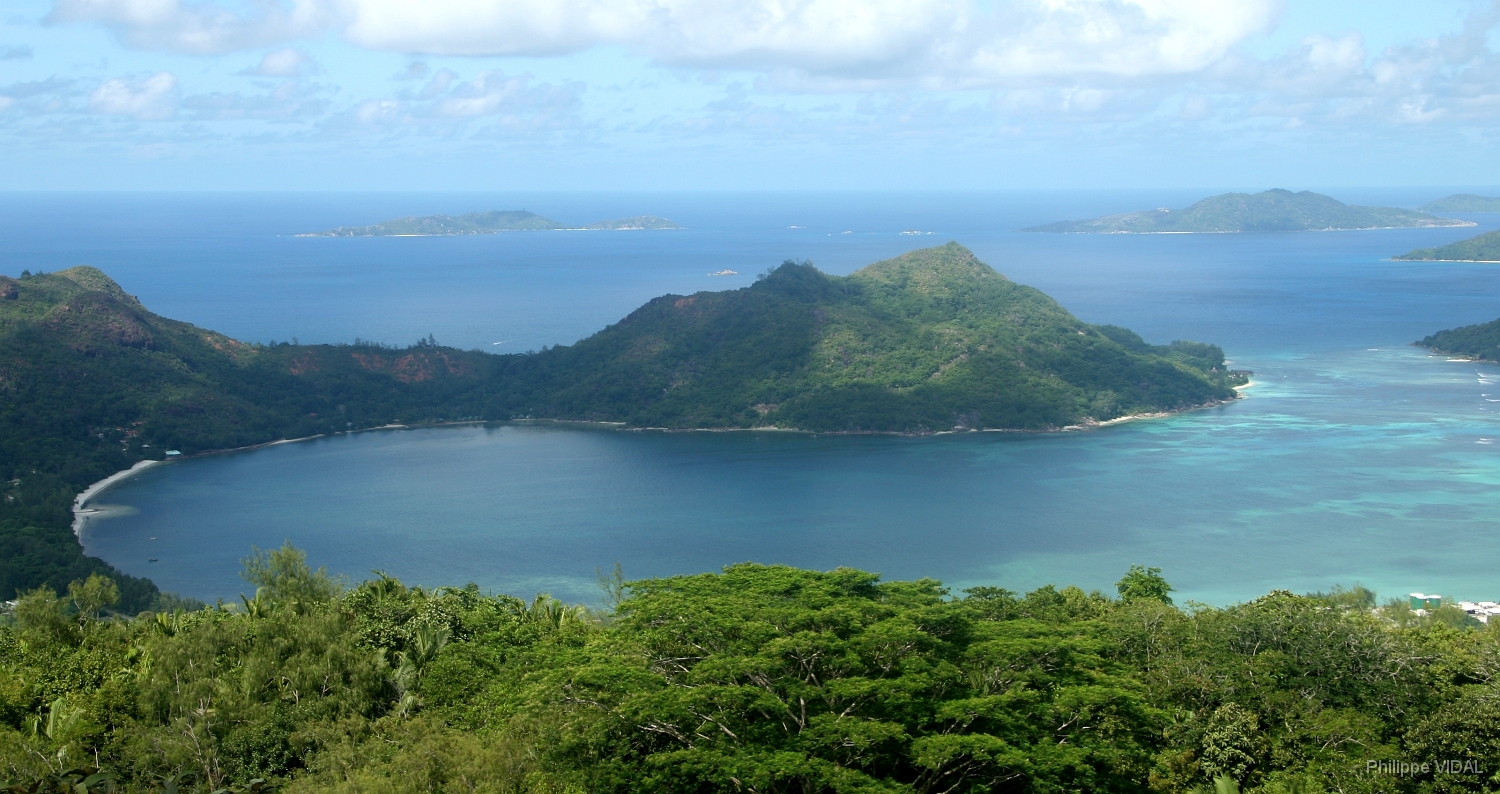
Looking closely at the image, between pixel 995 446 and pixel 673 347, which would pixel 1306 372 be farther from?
pixel 673 347

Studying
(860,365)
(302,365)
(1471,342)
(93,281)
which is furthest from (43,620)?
(1471,342)

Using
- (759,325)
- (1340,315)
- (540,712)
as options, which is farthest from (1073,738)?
(1340,315)

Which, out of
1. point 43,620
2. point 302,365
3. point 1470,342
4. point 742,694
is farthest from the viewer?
point 1470,342

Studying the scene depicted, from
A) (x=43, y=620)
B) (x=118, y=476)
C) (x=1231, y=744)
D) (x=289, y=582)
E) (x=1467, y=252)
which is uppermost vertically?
(x=1467, y=252)

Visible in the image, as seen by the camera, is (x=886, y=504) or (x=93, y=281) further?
(x=93, y=281)

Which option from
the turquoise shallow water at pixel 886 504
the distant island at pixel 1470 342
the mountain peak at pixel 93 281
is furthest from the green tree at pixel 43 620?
the distant island at pixel 1470 342

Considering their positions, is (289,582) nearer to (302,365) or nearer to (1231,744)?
(1231,744)
